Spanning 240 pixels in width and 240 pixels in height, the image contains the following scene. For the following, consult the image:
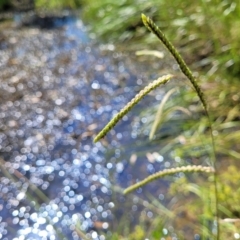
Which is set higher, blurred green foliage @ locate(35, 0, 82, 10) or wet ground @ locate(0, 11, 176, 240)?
blurred green foliage @ locate(35, 0, 82, 10)

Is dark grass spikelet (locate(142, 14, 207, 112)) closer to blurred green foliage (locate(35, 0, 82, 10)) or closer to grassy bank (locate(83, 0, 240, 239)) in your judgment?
grassy bank (locate(83, 0, 240, 239))

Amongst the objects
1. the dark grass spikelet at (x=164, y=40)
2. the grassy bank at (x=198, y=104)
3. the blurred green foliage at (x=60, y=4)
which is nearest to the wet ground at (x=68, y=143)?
the grassy bank at (x=198, y=104)

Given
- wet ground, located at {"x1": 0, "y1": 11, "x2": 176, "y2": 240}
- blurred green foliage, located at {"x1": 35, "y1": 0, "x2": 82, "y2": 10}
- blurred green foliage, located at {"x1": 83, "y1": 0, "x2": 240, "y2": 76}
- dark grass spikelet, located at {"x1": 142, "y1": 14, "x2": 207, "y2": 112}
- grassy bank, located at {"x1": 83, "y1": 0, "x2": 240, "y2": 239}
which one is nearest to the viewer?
dark grass spikelet, located at {"x1": 142, "y1": 14, "x2": 207, "y2": 112}

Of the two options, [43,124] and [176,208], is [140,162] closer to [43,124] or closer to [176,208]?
[176,208]

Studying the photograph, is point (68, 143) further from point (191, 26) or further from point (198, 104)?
point (191, 26)

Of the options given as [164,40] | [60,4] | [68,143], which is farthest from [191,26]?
[60,4]

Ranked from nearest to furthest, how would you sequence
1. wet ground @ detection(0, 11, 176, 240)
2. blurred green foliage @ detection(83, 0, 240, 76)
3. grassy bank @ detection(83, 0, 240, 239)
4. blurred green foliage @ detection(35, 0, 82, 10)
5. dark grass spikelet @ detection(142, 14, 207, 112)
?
dark grass spikelet @ detection(142, 14, 207, 112), grassy bank @ detection(83, 0, 240, 239), wet ground @ detection(0, 11, 176, 240), blurred green foliage @ detection(83, 0, 240, 76), blurred green foliage @ detection(35, 0, 82, 10)

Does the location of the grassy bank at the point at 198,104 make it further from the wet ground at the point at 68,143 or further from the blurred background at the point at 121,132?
the wet ground at the point at 68,143

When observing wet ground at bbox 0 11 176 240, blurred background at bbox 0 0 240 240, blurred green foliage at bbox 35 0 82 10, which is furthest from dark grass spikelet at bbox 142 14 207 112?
blurred green foliage at bbox 35 0 82 10
